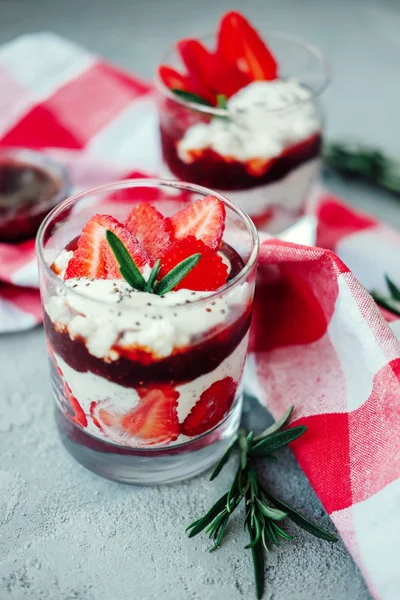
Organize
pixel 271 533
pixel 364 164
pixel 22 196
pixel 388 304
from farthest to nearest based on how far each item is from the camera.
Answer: pixel 364 164 < pixel 22 196 < pixel 388 304 < pixel 271 533

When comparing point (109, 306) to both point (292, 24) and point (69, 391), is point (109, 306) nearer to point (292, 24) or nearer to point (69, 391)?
point (69, 391)

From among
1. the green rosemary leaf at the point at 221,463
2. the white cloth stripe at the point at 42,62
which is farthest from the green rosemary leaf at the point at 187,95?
the green rosemary leaf at the point at 221,463

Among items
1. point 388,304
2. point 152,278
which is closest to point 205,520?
point 152,278

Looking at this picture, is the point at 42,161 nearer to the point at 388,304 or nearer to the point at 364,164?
the point at 364,164

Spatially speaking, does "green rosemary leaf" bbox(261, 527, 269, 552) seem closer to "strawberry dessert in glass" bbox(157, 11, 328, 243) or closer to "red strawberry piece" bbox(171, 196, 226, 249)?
"red strawberry piece" bbox(171, 196, 226, 249)

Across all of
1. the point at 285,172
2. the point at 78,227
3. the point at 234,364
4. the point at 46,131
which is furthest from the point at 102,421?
the point at 46,131
